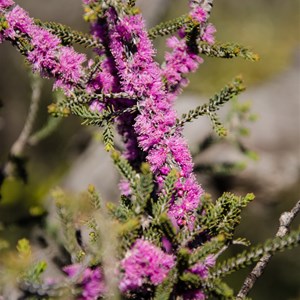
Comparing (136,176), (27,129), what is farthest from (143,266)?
(27,129)

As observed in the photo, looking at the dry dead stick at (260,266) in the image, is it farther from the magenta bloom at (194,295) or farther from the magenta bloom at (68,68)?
the magenta bloom at (68,68)

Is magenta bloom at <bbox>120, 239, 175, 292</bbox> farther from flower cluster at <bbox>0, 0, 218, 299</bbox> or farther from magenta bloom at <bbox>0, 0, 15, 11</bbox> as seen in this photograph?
magenta bloom at <bbox>0, 0, 15, 11</bbox>

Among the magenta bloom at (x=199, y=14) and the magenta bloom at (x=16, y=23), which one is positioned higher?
the magenta bloom at (x=199, y=14)

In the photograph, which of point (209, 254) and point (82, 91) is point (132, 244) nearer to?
point (209, 254)

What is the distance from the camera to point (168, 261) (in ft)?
4.70

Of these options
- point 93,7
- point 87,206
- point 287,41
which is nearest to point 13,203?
point 87,206

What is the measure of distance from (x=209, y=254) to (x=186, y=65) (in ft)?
2.59

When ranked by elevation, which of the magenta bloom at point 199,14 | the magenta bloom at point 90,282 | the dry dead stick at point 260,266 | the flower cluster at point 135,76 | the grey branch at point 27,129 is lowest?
the magenta bloom at point 90,282

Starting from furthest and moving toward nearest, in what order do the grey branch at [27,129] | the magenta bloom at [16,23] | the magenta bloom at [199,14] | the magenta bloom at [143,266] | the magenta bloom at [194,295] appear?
the grey branch at [27,129], the magenta bloom at [199,14], the magenta bloom at [16,23], the magenta bloom at [194,295], the magenta bloom at [143,266]


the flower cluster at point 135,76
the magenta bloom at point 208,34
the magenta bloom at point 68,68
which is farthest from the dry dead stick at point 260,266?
the magenta bloom at point 68,68

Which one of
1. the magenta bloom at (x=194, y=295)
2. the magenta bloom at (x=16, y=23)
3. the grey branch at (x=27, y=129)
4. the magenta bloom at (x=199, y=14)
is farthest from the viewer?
the grey branch at (x=27, y=129)

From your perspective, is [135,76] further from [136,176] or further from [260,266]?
[260,266]

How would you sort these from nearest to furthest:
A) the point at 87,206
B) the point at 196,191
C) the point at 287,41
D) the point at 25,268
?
the point at 25,268 → the point at 196,191 → the point at 87,206 → the point at 287,41

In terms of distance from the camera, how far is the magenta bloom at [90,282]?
1371mm
